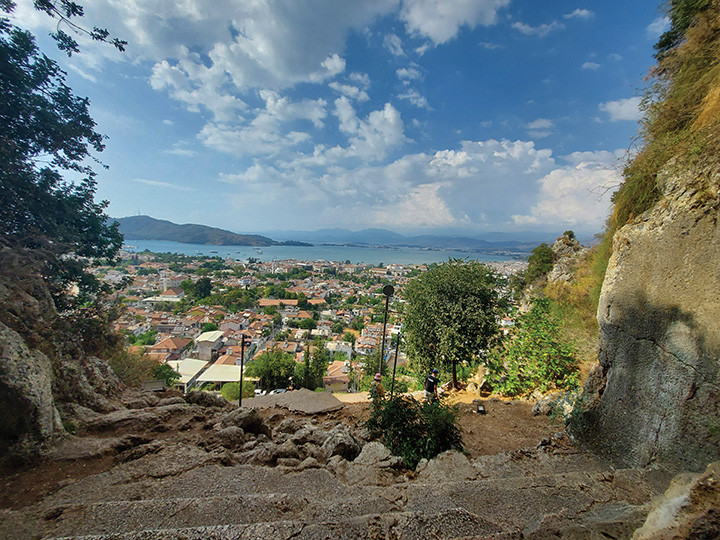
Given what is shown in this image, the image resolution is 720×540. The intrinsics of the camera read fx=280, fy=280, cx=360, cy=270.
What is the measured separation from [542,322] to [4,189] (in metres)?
11.3

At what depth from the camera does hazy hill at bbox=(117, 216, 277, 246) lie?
166750 mm

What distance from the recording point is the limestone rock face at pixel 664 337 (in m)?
2.54

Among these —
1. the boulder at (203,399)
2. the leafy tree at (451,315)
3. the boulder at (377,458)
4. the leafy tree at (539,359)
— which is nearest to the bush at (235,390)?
the boulder at (203,399)

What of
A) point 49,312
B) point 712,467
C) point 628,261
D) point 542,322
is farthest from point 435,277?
point 49,312

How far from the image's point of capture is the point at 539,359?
5.97m

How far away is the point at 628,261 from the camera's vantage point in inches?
135

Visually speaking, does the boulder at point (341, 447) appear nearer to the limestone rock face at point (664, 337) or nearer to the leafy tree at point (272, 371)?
the limestone rock face at point (664, 337)

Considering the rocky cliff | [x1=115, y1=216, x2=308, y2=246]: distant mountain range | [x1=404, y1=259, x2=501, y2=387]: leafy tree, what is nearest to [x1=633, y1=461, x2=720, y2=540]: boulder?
the rocky cliff

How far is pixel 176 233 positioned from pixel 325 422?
210m

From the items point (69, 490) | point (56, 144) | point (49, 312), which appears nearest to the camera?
point (69, 490)

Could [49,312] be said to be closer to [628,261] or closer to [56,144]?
[56,144]

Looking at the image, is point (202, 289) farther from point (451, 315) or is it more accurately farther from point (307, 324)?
point (451, 315)

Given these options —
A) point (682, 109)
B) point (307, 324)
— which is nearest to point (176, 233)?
point (307, 324)

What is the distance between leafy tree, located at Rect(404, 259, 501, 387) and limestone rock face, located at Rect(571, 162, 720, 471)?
356 cm
